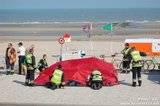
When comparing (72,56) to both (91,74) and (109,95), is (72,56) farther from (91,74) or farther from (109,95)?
(109,95)

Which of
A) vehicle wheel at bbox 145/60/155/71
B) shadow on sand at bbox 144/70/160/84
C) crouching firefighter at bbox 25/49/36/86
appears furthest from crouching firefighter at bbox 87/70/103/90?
vehicle wheel at bbox 145/60/155/71

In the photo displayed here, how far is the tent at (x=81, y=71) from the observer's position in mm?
20500

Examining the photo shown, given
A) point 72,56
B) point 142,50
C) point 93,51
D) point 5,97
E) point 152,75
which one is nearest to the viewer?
point 5,97

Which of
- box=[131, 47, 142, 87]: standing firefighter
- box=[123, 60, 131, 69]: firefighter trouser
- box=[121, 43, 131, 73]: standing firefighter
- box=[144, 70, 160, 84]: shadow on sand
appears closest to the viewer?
box=[131, 47, 142, 87]: standing firefighter

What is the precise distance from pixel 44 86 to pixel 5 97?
112 inches

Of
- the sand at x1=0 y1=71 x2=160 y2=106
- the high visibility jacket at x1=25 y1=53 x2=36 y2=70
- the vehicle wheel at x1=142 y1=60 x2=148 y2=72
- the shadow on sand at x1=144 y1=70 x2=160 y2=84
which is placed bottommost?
the sand at x1=0 y1=71 x2=160 y2=106

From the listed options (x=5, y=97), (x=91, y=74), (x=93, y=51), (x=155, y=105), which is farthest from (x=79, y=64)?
(x=93, y=51)

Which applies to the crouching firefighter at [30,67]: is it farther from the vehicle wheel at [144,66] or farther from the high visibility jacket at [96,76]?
the vehicle wheel at [144,66]

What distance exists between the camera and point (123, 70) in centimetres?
2414

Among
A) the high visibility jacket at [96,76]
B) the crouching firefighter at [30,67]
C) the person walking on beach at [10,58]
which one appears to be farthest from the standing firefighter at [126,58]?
the person walking on beach at [10,58]

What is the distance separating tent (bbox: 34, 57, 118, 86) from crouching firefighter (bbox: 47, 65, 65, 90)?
651mm

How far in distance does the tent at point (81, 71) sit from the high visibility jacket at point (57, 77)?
0.73 metres

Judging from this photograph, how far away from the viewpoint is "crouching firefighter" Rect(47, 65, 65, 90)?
64.6 ft

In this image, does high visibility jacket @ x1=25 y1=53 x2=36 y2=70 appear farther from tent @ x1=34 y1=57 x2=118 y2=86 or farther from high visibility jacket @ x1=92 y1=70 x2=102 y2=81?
high visibility jacket @ x1=92 y1=70 x2=102 y2=81
